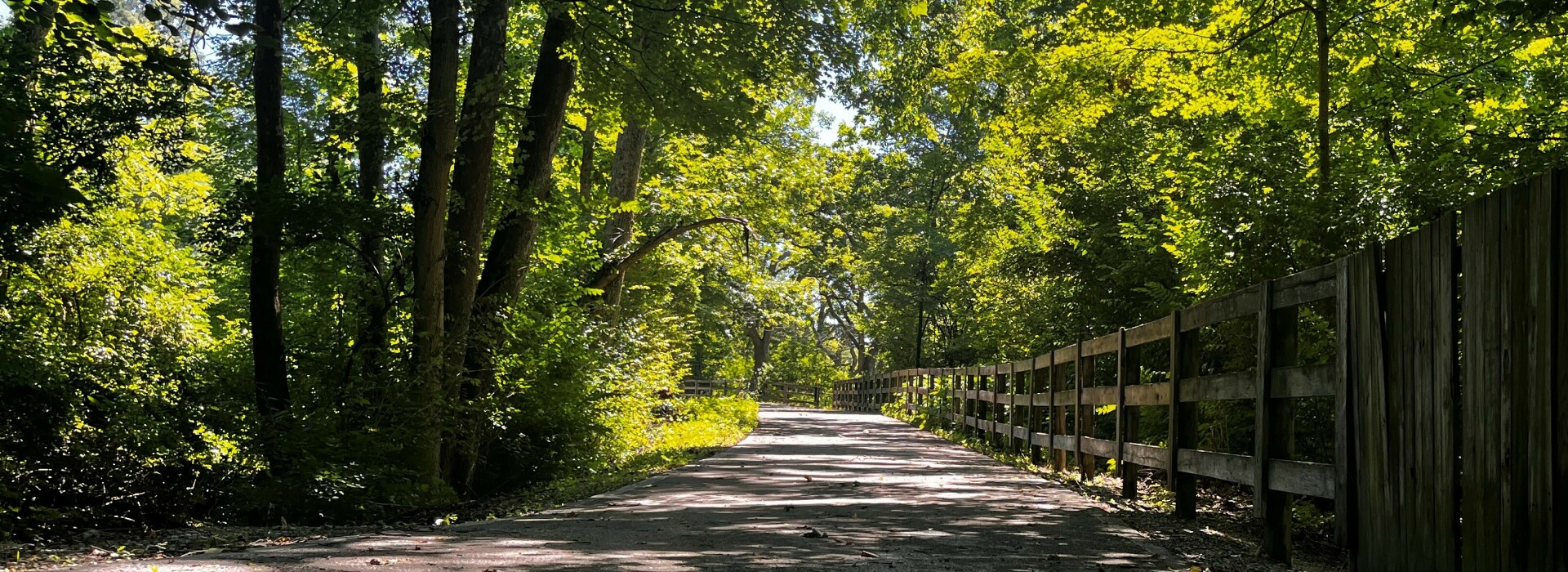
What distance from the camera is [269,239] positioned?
10.2 metres

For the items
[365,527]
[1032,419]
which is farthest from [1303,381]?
[1032,419]

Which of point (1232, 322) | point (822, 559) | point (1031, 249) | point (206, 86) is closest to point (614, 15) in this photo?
point (206, 86)

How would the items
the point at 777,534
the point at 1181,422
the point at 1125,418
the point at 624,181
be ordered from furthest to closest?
the point at 624,181 < the point at 1125,418 < the point at 1181,422 < the point at 777,534

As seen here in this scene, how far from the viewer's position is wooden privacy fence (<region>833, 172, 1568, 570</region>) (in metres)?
3.55

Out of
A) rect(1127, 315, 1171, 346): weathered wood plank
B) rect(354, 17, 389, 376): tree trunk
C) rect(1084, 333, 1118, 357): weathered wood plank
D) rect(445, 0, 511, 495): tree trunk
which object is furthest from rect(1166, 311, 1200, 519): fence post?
rect(354, 17, 389, 376): tree trunk

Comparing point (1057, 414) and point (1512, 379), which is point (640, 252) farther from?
point (1512, 379)

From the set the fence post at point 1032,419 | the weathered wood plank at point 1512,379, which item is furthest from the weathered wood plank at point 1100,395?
the weathered wood plank at point 1512,379

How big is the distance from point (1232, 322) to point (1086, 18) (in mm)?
4451

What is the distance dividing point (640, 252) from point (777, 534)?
1205 centimetres

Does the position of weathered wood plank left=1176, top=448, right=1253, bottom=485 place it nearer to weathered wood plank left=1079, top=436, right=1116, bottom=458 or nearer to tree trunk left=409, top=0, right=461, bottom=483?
weathered wood plank left=1079, top=436, right=1116, bottom=458

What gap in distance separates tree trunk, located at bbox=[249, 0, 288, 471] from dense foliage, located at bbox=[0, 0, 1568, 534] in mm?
31

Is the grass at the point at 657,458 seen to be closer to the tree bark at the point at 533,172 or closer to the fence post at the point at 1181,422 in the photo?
the tree bark at the point at 533,172

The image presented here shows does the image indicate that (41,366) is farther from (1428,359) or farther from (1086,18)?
(1086,18)

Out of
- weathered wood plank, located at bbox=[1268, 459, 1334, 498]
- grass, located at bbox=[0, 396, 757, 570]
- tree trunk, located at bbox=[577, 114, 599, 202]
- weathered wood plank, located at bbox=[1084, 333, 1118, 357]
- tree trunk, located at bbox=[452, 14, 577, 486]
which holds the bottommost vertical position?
grass, located at bbox=[0, 396, 757, 570]
